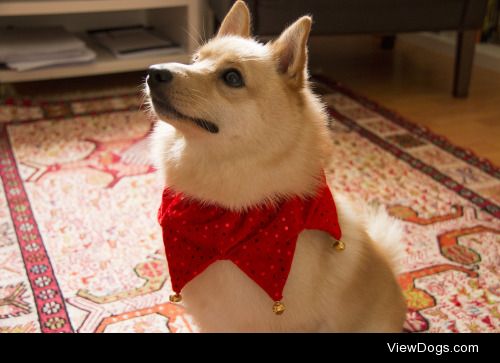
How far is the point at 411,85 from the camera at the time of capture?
2684 mm

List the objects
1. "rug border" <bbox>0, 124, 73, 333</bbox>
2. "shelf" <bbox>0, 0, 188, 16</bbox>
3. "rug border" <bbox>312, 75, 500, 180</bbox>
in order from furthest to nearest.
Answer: "shelf" <bbox>0, 0, 188, 16</bbox> → "rug border" <bbox>312, 75, 500, 180</bbox> → "rug border" <bbox>0, 124, 73, 333</bbox>

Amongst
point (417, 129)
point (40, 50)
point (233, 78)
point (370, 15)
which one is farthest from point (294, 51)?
point (40, 50)

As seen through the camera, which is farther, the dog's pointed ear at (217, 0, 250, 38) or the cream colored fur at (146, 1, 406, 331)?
the dog's pointed ear at (217, 0, 250, 38)

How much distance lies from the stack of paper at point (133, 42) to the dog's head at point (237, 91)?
1.69 meters

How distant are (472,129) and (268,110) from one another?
1542 mm

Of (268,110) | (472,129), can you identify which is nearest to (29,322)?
(268,110)

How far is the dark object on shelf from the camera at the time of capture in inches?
85.3

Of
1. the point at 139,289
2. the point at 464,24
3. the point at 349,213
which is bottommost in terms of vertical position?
the point at 139,289

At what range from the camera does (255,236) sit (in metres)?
Answer: 0.90

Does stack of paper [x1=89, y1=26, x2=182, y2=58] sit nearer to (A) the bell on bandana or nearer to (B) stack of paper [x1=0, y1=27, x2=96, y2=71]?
(B) stack of paper [x1=0, y1=27, x2=96, y2=71]

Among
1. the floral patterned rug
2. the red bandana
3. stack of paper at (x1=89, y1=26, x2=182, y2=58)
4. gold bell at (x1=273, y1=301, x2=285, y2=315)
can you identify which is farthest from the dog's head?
stack of paper at (x1=89, y1=26, x2=182, y2=58)

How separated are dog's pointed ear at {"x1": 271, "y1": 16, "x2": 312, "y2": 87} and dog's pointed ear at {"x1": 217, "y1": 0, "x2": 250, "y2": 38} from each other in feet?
0.32

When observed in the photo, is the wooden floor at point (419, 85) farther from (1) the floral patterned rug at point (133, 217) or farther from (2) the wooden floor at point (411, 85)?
(1) the floral patterned rug at point (133, 217)
